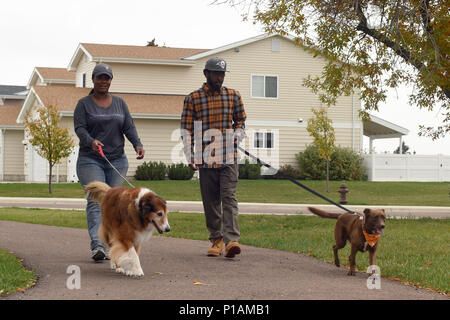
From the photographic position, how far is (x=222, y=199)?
850 centimetres

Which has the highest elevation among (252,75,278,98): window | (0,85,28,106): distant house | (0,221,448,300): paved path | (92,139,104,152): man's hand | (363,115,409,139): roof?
(0,85,28,106): distant house

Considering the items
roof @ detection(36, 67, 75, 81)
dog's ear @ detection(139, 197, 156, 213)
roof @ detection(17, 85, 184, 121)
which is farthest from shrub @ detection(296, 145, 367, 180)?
dog's ear @ detection(139, 197, 156, 213)

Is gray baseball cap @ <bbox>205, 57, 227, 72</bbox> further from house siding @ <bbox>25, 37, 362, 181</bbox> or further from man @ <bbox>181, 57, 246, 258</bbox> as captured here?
house siding @ <bbox>25, 37, 362, 181</bbox>

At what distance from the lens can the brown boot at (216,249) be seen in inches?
341

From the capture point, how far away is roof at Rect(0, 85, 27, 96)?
1824 inches

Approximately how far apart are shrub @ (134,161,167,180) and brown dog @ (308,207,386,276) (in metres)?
23.4

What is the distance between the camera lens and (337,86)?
15.9 metres

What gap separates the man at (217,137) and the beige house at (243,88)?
23.1 metres

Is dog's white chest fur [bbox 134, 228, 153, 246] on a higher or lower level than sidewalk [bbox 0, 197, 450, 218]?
higher

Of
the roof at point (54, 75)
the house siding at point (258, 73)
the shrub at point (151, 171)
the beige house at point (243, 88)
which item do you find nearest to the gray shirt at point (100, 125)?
the shrub at point (151, 171)

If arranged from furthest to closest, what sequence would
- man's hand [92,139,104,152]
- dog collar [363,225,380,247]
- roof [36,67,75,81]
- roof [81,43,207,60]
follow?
roof [36,67,75,81] → roof [81,43,207,60] → man's hand [92,139,104,152] → dog collar [363,225,380,247]

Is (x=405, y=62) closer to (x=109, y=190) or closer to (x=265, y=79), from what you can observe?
(x=109, y=190)

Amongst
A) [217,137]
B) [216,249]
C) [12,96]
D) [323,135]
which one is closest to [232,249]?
[216,249]

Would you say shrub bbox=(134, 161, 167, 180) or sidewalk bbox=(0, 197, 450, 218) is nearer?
sidewalk bbox=(0, 197, 450, 218)
